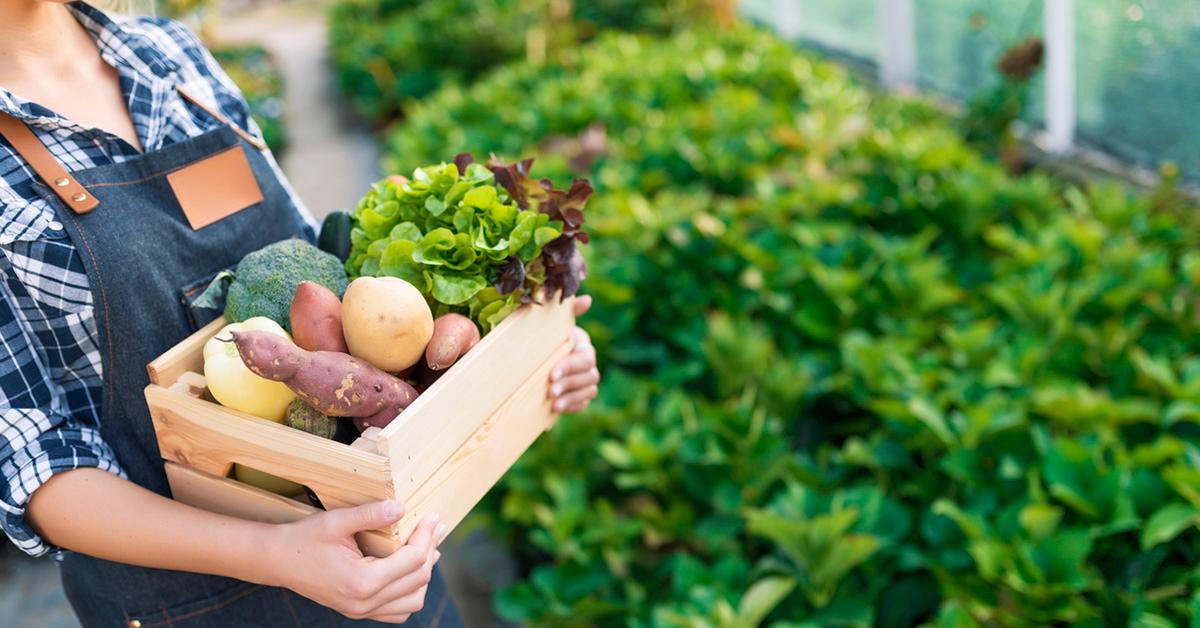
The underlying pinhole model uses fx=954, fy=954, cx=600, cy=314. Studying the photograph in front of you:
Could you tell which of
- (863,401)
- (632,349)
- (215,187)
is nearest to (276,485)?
(215,187)

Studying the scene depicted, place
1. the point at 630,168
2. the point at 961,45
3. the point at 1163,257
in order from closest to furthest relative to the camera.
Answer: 1. the point at 1163,257
2. the point at 630,168
3. the point at 961,45

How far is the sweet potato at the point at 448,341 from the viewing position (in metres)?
1.23

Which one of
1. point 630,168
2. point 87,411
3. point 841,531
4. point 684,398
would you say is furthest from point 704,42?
point 87,411

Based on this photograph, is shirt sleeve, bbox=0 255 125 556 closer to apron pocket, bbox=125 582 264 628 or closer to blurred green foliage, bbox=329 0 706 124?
apron pocket, bbox=125 582 264 628

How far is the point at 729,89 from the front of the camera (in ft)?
15.7

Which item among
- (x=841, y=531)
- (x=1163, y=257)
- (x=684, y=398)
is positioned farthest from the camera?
(x=1163, y=257)

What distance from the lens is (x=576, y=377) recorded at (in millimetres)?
1574

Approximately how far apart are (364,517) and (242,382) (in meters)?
0.24

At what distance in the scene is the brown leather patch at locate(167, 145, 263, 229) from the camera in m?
1.36

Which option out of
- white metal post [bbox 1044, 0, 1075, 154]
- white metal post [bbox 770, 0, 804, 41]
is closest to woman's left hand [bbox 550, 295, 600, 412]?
white metal post [bbox 1044, 0, 1075, 154]

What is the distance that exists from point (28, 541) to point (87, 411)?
180 millimetres

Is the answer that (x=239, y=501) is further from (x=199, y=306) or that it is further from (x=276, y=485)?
(x=199, y=306)

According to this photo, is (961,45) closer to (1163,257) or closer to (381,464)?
(1163,257)

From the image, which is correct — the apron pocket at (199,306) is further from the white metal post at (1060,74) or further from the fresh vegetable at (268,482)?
the white metal post at (1060,74)
